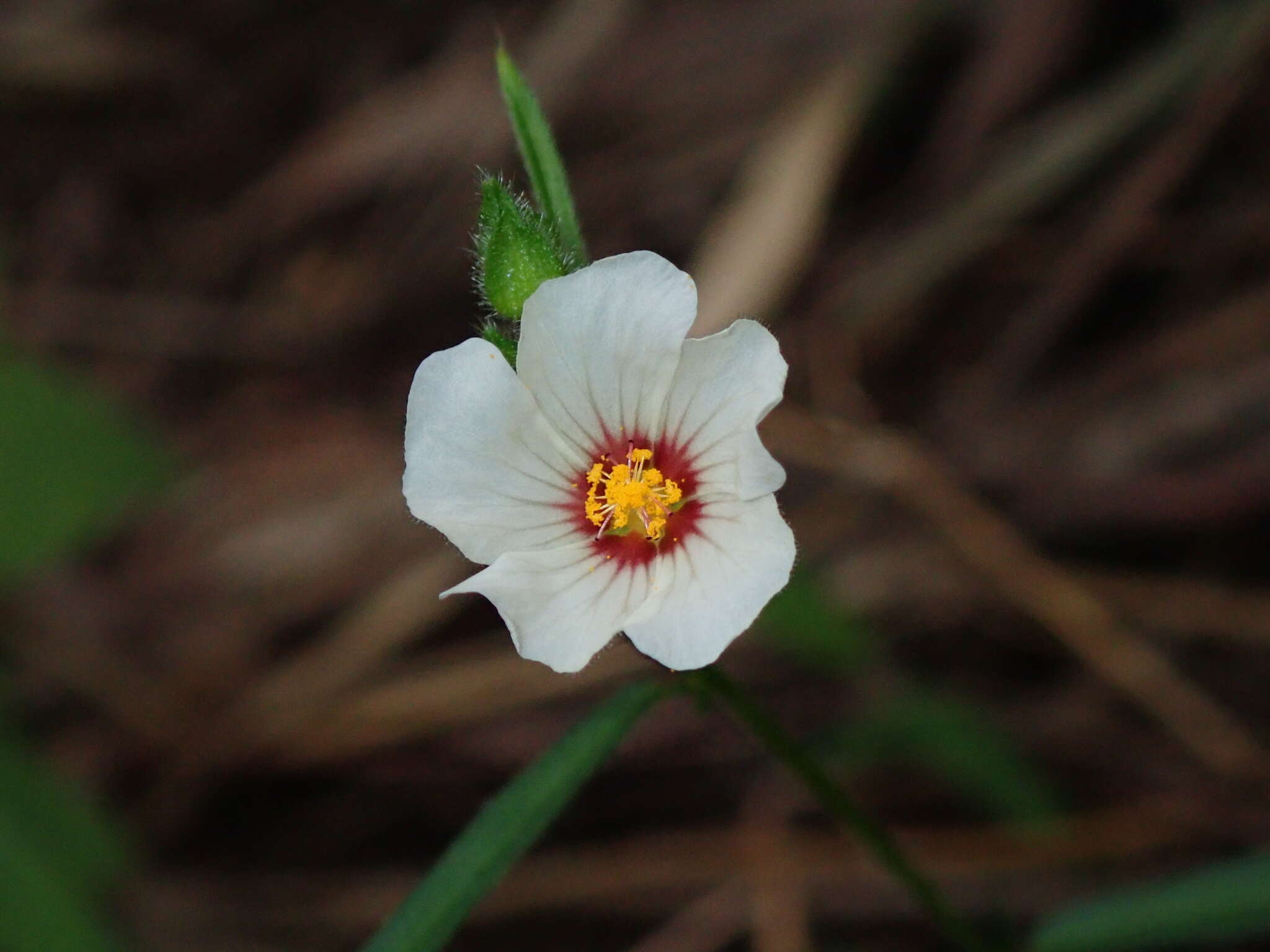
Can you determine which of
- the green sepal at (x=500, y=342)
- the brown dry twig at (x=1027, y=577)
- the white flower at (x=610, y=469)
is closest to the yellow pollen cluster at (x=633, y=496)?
the white flower at (x=610, y=469)

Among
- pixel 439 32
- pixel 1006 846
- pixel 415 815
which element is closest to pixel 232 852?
pixel 415 815

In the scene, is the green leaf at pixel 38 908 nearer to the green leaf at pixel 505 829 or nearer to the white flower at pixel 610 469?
the green leaf at pixel 505 829

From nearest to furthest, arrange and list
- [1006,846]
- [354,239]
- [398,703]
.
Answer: [1006,846] → [398,703] → [354,239]

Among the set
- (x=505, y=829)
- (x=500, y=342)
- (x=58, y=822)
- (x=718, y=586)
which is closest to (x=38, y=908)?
(x=58, y=822)

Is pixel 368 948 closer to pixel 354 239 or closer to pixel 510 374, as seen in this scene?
pixel 510 374

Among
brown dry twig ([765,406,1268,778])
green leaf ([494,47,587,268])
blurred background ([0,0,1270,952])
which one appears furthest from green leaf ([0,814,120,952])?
brown dry twig ([765,406,1268,778])

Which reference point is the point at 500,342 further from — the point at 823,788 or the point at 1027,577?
the point at 1027,577
